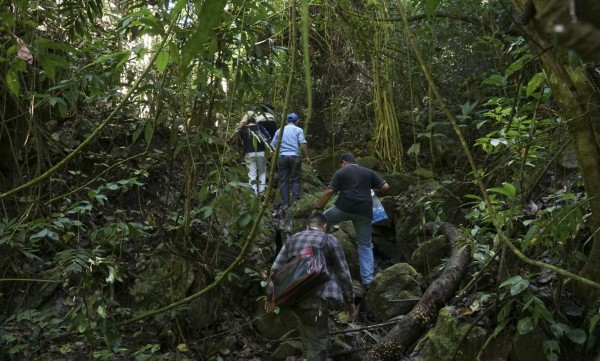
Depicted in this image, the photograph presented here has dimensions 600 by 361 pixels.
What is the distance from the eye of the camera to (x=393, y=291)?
557cm

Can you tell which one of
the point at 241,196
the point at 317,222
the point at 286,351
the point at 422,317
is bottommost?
the point at 286,351

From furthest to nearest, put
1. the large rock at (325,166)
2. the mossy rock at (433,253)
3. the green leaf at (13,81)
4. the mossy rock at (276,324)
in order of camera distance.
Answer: the large rock at (325,166), the mossy rock at (433,253), the mossy rock at (276,324), the green leaf at (13,81)

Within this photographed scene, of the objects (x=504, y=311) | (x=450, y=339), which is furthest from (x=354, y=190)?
(x=504, y=311)

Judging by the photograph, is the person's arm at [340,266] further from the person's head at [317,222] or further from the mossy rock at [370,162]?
the mossy rock at [370,162]

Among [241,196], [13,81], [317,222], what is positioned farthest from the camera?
[317,222]

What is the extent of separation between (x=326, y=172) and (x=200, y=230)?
4530mm

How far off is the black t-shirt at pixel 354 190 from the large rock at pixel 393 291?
2.72 ft

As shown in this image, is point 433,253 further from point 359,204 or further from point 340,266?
point 340,266

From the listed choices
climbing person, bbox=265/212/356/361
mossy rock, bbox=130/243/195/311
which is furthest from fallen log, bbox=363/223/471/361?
mossy rock, bbox=130/243/195/311

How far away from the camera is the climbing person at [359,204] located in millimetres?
6293

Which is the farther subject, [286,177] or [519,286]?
[286,177]

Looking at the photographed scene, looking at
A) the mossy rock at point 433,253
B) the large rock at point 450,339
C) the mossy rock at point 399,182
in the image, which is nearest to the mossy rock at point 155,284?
the large rock at point 450,339

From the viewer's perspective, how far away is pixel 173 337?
5.13 m

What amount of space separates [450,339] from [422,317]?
0.60 metres
